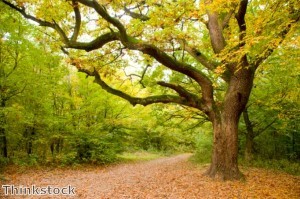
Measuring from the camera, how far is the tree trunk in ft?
31.1

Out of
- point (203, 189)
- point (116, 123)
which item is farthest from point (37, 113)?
point (203, 189)

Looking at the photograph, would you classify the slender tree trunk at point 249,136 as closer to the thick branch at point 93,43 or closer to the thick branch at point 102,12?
the thick branch at point 102,12

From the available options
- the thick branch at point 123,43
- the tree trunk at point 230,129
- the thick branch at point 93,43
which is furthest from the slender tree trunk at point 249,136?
the thick branch at point 93,43

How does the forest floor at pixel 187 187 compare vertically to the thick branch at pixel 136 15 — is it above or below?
below

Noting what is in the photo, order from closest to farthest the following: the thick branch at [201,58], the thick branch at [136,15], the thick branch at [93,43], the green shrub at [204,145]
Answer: the thick branch at [93,43] < the thick branch at [201,58] < the thick branch at [136,15] < the green shrub at [204,145]

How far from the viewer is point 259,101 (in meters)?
12.5

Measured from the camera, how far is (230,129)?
966cm

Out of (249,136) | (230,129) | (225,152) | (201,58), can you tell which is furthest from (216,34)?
(249,136)

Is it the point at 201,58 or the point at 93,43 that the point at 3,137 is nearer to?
the point at 93,43

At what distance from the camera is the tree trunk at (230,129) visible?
9.48m

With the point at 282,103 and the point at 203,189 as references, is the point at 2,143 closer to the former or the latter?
the point at 203,189

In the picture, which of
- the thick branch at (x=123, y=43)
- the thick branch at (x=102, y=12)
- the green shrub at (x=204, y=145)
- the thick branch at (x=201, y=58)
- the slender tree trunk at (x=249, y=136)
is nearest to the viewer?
the thick branch at (x=102, y=12)

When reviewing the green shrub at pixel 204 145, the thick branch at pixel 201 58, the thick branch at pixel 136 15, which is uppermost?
the thick branch at pixel 136 15

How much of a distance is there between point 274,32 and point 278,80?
6854 mm
